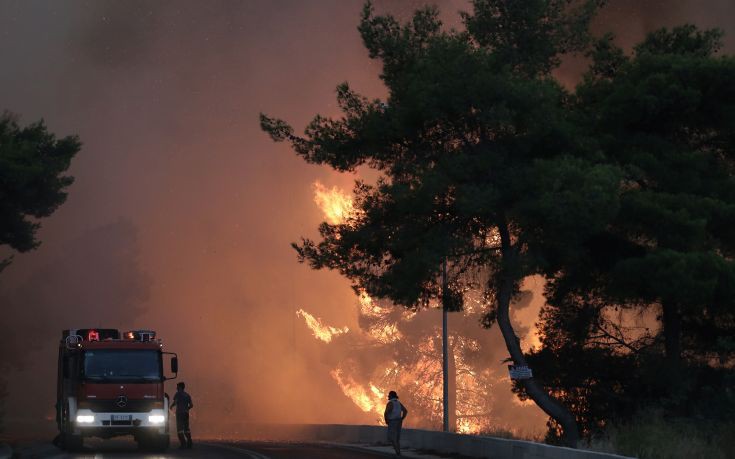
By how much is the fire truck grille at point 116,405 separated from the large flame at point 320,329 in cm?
8909

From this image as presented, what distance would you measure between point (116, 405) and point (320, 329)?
93991 millimetres

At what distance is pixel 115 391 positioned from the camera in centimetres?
3069

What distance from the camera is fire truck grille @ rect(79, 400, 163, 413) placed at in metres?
30.4

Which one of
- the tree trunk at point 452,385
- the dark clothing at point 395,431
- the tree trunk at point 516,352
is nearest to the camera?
the dark clothing at point 395,431

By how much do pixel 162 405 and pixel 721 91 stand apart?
1837cm

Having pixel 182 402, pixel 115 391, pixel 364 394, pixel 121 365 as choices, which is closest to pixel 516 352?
pixel 182 402

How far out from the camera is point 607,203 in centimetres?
3122

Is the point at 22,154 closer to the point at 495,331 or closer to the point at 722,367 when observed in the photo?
the point at 722,367

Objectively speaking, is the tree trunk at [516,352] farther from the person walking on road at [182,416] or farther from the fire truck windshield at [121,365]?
the fire truck windshield at [121,365]

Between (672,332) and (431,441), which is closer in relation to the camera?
(431,441)

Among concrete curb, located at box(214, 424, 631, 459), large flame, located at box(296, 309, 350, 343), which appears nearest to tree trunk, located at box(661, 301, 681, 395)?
concrete curb, located at box(214, 424, 631, 459)

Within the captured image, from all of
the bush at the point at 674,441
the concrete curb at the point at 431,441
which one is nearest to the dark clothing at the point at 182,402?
the concrete curb at the point at 431,441

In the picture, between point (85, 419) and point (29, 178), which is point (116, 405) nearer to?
point (85, 419)

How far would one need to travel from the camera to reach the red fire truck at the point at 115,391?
30469 millimetres
